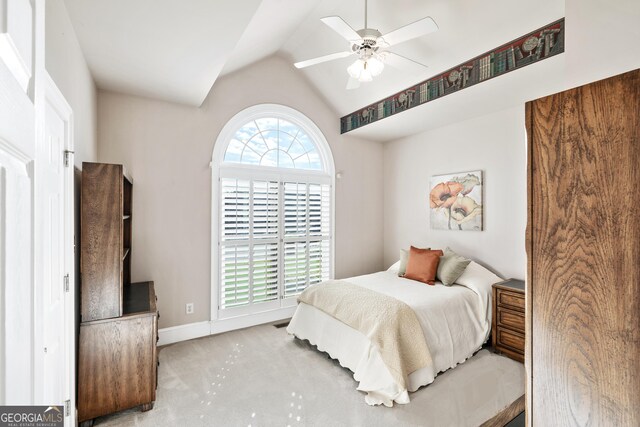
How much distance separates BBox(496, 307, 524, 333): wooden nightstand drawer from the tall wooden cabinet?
10.0 ft

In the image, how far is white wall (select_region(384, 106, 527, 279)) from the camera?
328 centimetres

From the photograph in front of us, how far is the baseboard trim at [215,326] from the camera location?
3.20 m

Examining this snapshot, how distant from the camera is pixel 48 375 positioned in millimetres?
1523

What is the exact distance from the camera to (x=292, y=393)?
7.67 feet

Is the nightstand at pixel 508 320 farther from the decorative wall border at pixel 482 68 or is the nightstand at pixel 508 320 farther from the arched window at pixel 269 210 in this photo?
the arched window at pixel 269 210

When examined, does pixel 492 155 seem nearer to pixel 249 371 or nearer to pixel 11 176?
pixel 249 371

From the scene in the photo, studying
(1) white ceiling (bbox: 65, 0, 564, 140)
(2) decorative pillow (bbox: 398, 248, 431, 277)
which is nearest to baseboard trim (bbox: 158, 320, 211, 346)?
(2) decorative pillow (bbox: 398, 248, 431, 277)

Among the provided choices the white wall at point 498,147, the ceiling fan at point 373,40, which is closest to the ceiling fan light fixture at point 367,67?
the ceiling fan at point 373,40

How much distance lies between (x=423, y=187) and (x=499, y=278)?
1523 millimetres

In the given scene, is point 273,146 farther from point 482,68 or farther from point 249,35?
point 482,68

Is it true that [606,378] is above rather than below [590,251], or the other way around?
below

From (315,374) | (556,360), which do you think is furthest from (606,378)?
(315,374)

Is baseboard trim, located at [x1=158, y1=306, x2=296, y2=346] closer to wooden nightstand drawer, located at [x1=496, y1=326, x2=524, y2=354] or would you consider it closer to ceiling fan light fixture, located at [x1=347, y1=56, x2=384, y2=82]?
wooden nightstand drawer, located at [x1=496, y1=326, x2=524, y2=354]

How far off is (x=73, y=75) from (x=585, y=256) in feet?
9.39
